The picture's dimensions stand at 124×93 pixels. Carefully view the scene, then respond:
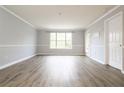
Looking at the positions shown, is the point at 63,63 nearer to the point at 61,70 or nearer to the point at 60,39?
the point at 61,70

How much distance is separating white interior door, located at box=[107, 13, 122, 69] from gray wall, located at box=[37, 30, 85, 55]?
20.1 feet

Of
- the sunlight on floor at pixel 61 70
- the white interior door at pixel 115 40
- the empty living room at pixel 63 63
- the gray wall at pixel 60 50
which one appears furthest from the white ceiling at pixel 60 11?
the gray wall at pixel 60 50

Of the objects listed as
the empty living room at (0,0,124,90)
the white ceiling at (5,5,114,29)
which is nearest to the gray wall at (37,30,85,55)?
the empty living room at (0,0,124,90)

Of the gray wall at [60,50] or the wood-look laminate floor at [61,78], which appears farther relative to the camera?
the gray wall at [60,50]

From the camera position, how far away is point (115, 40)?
17.0 ft

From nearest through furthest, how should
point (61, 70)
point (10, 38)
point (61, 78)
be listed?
point (61, 78) → point (61, 70) → point (10, 38)

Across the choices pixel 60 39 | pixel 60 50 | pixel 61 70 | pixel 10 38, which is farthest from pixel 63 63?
pixel 60 39

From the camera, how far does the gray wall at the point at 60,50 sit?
12023 millimetres

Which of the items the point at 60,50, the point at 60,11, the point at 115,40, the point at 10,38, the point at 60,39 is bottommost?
the point at 60,50

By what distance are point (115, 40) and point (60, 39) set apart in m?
7.20

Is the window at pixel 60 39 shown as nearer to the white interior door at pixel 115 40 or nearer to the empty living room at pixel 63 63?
the empty living room at pixel 63 63

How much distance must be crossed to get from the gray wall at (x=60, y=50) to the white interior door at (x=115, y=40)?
242 inches

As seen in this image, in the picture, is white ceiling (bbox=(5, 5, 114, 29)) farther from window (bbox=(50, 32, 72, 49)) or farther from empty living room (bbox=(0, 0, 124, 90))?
window (bbox=(50, 32, 72, 49))
